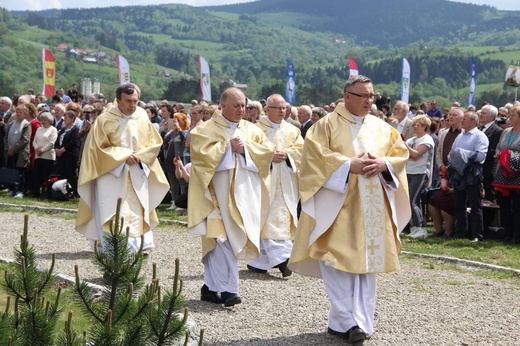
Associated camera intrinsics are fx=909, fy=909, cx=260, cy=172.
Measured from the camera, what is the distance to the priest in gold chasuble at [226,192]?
9.09m

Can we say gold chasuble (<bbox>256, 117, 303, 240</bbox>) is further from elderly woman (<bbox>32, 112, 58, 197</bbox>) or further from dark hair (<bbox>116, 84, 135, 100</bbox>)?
elderly woman (<bbox>32, 112, 58, 197</bbox>)

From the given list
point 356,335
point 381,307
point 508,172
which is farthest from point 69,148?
point 356,335

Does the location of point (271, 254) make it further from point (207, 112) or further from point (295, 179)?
point (207, 112)

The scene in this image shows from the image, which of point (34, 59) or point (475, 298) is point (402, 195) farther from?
point (34, 59)

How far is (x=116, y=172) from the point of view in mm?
10688

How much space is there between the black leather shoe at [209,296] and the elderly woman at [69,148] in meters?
9.60

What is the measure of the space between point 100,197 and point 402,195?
4.18 m

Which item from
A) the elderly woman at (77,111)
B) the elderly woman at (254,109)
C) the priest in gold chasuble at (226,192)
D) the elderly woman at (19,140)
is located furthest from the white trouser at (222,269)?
the elderly woman at (19,140)

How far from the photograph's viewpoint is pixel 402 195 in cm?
798

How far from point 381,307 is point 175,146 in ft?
27.7

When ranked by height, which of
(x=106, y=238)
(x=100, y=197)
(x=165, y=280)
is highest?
(x=106, y=238)

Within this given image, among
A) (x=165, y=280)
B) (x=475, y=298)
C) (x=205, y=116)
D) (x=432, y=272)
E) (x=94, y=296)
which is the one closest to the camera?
(x=94, y=296)

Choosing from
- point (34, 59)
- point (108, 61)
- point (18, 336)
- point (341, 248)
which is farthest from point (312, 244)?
point (108, 61)

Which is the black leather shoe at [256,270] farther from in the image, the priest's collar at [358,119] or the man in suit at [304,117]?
the man in suit at [304,117]
